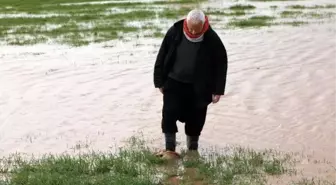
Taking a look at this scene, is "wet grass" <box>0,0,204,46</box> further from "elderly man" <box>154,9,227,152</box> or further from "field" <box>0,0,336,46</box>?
"elderly man" <box>154,9,227,152</box>

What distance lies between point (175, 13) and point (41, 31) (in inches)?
280

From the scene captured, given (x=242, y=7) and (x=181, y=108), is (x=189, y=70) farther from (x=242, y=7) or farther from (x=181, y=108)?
(x=242, y=7)

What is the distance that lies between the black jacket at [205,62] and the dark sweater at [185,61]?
5 centimetres

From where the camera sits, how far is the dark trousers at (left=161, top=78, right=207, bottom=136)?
6.71m

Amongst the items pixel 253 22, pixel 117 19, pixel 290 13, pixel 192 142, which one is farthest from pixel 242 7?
pixel 192 142

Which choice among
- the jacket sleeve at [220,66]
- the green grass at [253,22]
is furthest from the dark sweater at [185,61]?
the green grass at [253,22]

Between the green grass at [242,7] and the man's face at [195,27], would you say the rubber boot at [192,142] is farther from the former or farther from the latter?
the green grass at [242,7]

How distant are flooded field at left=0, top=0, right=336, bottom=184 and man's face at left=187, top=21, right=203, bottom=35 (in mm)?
1711

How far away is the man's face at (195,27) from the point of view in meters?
6.34

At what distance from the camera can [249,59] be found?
43.8ft

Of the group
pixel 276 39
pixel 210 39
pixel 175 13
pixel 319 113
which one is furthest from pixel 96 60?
pixel 175 13

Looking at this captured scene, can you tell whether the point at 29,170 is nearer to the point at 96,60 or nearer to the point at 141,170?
the point at 141,170

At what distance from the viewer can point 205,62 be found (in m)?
6.61

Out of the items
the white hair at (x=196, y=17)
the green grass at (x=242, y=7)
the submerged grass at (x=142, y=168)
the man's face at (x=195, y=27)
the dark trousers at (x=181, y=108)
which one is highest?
the white hair at (x=196, y=17)
